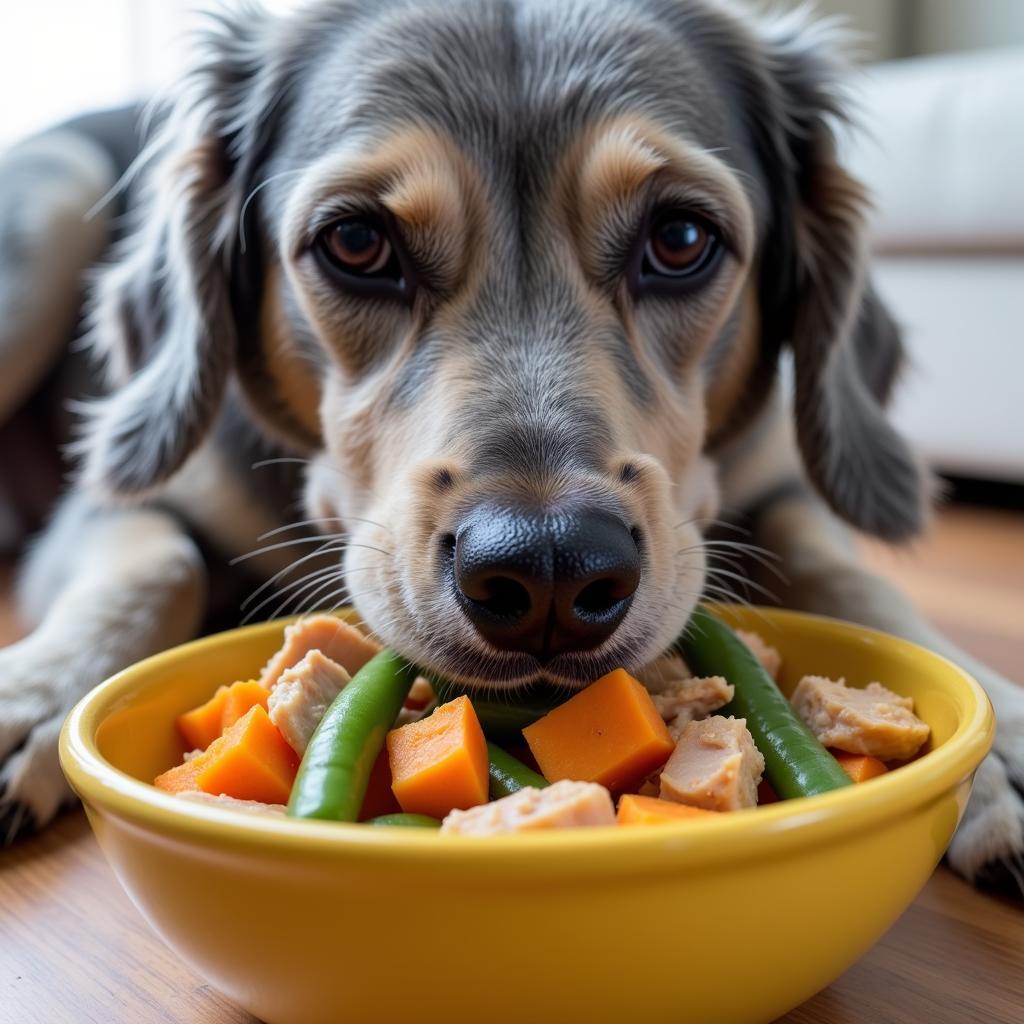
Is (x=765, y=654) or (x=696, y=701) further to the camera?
(x=765, y=654)

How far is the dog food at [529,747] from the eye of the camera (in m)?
0.95

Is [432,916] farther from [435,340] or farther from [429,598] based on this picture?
[435,340]

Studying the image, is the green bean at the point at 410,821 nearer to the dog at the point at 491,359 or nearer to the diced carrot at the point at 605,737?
the diced carrot at the point at 605,737

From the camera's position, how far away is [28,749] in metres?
1.54

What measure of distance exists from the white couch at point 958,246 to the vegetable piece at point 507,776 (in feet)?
9.09

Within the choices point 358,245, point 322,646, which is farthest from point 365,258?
point 322,646

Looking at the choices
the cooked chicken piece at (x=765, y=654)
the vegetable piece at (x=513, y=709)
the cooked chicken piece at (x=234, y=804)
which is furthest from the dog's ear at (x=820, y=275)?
the cooked chicken piece at (x=234, y=804)

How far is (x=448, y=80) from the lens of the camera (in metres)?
1.75

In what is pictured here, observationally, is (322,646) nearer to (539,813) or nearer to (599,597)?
(599,597)

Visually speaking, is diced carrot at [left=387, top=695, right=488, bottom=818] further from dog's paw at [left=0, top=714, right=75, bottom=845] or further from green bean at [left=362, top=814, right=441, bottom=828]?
dog's paw at [left=0, top=714, right=75, bottom=845]

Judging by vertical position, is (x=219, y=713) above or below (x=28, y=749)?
above

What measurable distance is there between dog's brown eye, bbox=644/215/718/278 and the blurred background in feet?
5.22

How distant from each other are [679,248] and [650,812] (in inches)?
42.8

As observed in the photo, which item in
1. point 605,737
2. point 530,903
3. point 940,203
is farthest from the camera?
point 940,203
